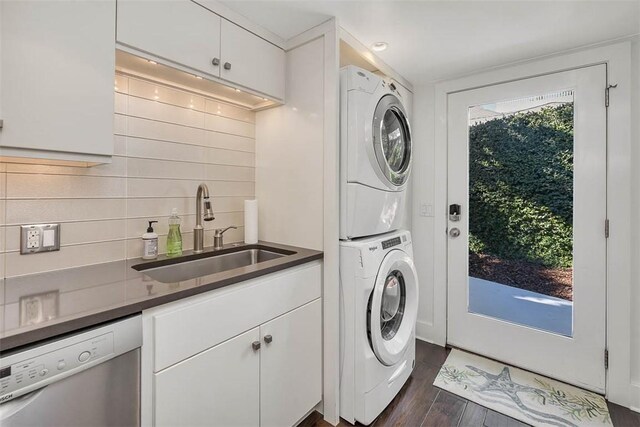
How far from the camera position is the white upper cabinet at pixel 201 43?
117 centimetres

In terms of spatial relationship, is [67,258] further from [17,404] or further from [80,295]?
[17,404]

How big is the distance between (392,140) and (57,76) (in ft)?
5.20

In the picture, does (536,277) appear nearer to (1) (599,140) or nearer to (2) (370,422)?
(1) (599,140)

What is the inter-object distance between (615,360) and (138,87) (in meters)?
3.12

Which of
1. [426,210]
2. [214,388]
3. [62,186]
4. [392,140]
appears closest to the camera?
[214,388]

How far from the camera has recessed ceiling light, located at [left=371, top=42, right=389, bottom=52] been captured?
1825 millimetres

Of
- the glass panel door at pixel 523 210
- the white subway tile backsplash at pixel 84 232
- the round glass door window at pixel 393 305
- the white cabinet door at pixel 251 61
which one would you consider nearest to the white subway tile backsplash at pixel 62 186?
the white subway tile backsplash at pixel 84 232

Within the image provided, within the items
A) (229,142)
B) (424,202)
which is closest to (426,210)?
(424,202)

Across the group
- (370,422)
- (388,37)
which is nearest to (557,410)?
(370,422)

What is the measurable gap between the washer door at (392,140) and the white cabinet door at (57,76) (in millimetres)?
1238

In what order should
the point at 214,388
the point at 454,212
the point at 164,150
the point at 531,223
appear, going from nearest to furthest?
1. the point at 214,388
2. the point at 164,150
3. the point at 531,223
4. the point at 454,212

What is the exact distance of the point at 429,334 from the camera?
8.25 ft

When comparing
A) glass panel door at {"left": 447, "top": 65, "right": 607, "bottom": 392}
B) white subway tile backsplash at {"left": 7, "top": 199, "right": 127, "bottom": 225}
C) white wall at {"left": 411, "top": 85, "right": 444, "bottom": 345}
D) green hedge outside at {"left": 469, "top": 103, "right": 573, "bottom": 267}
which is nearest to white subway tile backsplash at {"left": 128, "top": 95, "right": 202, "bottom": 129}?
white subway tile backsplash at {"left": 7, "top": 199, "right": 127, "bottom": 225}

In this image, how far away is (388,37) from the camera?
1742 mm
